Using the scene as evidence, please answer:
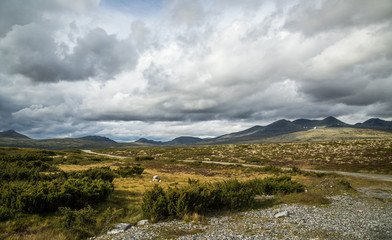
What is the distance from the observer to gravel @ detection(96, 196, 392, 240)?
8.75 meters

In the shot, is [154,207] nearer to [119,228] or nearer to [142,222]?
[142,222]

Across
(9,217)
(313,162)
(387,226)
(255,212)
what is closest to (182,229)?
(255,212)

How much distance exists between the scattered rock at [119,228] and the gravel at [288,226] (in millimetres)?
282

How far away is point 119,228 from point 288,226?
8.51 meters

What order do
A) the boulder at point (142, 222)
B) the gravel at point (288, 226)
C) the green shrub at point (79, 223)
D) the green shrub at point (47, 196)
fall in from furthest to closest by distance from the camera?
the green shrub at point (47, 196) < the boulder at point (142, 222) < the green shrub at point (79, 223) < the gravel at point (288, 226)

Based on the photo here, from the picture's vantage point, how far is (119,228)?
9742mm

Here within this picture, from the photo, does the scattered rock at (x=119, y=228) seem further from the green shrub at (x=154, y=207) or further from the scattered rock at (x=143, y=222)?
the green shrub at (x=154, y=207)

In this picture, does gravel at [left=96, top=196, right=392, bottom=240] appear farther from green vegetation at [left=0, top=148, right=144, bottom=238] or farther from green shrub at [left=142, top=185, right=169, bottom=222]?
green vegetation at [left=0, top=148, right=144, bottom=238]

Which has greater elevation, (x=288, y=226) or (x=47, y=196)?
(x=47, y=196)

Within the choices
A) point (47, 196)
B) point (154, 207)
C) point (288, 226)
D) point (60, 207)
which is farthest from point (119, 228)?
point (288, 226)

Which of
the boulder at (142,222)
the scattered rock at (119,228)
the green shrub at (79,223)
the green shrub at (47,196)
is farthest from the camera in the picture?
the green shrub at (47,196)

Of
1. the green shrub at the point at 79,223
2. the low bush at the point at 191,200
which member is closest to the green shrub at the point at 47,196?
the green shrub at the point at 79,223

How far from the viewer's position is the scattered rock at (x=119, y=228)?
9.39 m

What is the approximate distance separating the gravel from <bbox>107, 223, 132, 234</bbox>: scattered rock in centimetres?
28
